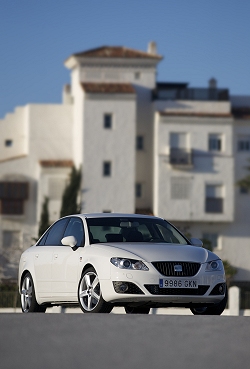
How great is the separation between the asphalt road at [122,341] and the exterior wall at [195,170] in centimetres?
6266

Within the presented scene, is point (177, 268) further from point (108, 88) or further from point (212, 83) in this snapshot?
point (212, 83)

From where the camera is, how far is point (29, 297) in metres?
16.2

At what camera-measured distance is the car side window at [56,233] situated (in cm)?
1598

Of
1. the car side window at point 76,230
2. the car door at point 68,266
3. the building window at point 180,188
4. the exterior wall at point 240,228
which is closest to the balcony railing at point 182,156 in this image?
the building window at point 180,188

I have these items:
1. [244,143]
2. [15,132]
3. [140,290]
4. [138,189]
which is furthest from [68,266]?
[15,132]

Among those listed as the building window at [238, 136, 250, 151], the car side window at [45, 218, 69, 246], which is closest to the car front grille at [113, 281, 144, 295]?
the car side window at [45, 218, 69, 246]

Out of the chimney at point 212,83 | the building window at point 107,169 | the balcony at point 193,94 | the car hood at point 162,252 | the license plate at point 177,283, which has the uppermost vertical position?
the chimney at point 212,83

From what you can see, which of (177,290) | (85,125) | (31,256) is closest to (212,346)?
(177,290)

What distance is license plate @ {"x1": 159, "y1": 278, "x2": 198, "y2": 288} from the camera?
1405 centimetres

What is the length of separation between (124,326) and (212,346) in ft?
4.87

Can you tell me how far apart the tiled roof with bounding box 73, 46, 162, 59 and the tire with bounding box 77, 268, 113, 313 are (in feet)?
206

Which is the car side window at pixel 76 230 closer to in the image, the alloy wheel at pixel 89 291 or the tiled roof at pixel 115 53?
the alloy wheel at pixel 89 291

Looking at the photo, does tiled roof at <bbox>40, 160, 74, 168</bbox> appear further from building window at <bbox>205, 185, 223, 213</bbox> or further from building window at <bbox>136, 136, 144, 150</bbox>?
building window at <bbox>205, 185, 223, 213</bbox>

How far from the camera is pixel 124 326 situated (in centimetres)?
1059
